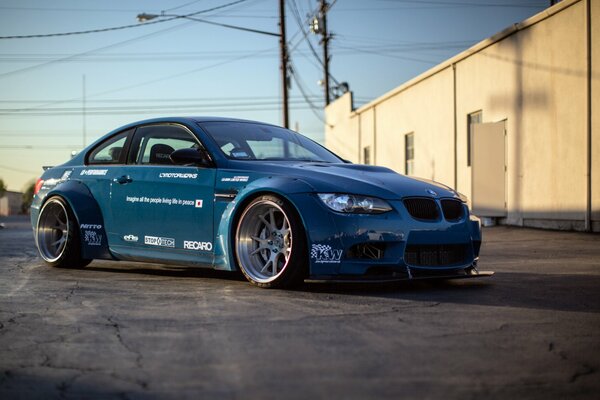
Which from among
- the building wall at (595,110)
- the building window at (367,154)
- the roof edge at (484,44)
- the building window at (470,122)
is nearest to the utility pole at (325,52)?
the building window at (367,154)

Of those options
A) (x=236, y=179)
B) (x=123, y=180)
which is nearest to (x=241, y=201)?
(x=236, y=179)

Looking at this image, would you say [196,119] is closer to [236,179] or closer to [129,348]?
[236,179]

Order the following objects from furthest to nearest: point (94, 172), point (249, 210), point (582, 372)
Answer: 1. point (94, 172)
2. point (249, 210)
3. point (582, 372)

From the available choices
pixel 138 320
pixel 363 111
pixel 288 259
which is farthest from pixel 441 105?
pixel 138 320

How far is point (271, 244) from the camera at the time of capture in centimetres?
663

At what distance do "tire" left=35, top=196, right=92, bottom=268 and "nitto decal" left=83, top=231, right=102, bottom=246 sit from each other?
15cm

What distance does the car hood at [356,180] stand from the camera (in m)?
6.38

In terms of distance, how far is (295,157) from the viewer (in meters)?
7.74

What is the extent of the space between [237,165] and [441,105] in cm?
1691

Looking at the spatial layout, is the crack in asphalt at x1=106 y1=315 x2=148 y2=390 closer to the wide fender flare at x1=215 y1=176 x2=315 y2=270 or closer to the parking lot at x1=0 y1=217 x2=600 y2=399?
the parking lot at x1=0 y1=217 x2=600 y2=399

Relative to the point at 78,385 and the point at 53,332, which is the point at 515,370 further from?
the point at 53,332

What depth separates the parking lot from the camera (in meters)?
3.43

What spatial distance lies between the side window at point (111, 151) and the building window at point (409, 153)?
61.6ft

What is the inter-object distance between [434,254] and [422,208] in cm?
39
